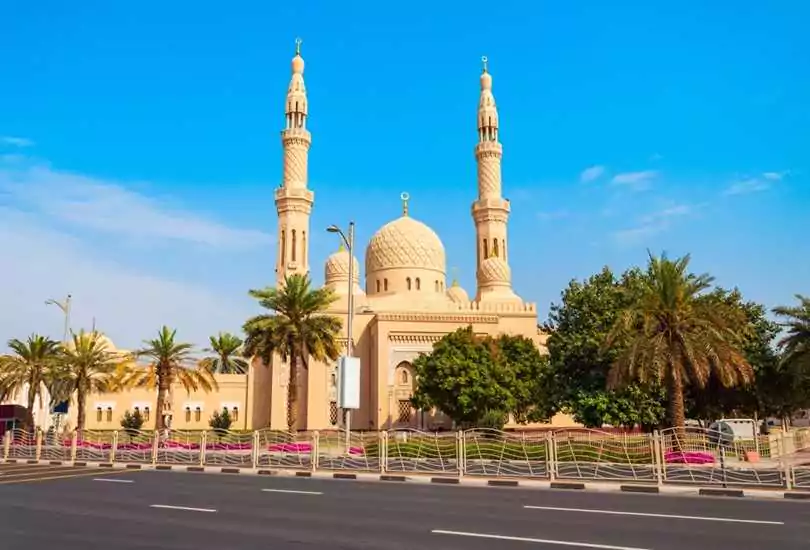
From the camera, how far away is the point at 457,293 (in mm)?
59938

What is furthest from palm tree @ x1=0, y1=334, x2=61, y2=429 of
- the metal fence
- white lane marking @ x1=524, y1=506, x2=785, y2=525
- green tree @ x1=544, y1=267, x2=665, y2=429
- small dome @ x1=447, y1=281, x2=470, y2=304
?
small dome @ x1=447, y1=281, x2=470, y2=304

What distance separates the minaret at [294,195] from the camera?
45562 mm

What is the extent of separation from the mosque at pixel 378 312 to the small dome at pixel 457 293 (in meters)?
7.81

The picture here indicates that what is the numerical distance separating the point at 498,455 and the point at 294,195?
3108 cm

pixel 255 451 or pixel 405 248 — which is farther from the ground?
pixel 405 248

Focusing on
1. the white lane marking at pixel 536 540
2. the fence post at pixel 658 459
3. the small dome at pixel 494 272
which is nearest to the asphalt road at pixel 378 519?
the white lane marking at pixel 536 540

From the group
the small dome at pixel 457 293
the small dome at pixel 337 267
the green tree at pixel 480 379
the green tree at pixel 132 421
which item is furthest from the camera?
the small dome at pixel 457 293

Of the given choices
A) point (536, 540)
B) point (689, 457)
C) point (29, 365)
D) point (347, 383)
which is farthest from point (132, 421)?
point (536, 540)

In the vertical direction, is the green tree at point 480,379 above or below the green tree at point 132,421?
above

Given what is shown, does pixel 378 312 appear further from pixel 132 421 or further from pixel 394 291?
pixel 132 421

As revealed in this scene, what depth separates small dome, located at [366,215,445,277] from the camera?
164 feet

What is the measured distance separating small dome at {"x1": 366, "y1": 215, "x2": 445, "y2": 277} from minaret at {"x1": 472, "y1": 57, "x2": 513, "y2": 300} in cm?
325

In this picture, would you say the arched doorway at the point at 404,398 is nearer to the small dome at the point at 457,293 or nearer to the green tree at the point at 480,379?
the green tree at the point at 480,379

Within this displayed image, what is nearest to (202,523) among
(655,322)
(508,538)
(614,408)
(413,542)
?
(413,542)
